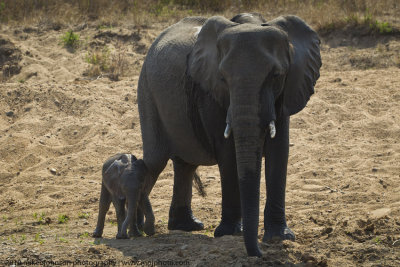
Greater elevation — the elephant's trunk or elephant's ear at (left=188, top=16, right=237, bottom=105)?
elephant's ear at (left=188, top=16, right=237, bottom=105)

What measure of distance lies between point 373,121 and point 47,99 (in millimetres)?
4906

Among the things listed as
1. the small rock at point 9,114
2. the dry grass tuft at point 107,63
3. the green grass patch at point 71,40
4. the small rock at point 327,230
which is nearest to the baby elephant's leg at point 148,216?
the small rock at point 327,230

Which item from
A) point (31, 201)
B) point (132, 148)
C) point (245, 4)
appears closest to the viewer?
point (31, 201)

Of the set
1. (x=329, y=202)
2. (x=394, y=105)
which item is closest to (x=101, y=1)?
(x=394, y=105)

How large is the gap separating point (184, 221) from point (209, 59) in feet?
6.94

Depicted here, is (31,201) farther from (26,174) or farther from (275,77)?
(275,77)

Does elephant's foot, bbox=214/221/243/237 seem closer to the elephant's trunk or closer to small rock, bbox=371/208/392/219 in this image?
the elephant's trunk

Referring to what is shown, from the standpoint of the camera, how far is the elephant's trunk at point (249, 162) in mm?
6105

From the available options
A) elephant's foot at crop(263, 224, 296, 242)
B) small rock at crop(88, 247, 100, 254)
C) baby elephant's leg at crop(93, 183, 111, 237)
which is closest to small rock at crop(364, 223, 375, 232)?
elephant's foot at crop(263, 224, 296, 242)

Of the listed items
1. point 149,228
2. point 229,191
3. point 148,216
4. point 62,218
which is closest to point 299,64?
point 229,191

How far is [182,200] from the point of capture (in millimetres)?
8328

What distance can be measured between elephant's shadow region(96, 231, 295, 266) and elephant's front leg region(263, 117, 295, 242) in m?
0.31

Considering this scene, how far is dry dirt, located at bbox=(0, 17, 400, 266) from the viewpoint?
6.66 metres

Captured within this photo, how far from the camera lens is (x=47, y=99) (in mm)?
12039
